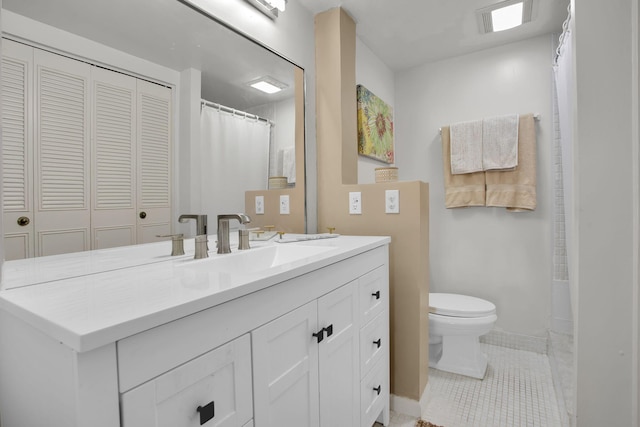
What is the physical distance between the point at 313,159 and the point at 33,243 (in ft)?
4.59

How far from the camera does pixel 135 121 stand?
1.07m

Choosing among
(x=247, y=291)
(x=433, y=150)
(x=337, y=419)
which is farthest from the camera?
(x=433, y=150)

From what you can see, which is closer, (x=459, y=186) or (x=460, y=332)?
(x=460, y=332)

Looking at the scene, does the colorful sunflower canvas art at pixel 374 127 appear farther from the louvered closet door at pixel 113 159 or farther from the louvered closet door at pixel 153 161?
the louvered closet door at pixel 113 159

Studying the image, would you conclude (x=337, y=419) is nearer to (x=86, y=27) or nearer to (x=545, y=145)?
(x=86, y=27)

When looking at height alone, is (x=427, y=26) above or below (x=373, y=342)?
above

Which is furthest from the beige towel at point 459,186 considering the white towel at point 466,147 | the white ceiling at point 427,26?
the white ceiling at point 427,26

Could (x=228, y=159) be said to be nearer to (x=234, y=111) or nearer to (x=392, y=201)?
(x=234, y=111)

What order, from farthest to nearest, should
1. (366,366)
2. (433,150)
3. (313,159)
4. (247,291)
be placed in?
(433,150)
(313,159)
(366,366)
(247,291)

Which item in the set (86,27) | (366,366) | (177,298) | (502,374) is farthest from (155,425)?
(502,374)

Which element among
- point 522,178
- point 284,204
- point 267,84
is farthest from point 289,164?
point 522,178

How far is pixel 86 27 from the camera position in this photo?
963 mm

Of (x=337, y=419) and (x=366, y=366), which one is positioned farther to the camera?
(x=366, y=366)

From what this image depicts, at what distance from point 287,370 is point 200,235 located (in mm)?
561
